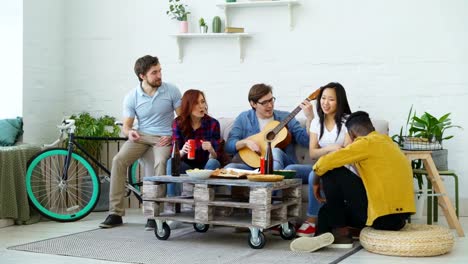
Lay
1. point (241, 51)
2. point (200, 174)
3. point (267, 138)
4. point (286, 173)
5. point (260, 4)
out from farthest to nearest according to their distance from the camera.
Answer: point (241, 51) → point (260, 4) → point (267, 138) → point (286, 173) → point (200, 174)

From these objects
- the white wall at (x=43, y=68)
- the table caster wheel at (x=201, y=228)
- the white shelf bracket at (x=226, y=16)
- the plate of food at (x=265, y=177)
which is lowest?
the table caster wheel at (x=201, y=228)

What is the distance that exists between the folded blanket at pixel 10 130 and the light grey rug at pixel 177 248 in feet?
4.30

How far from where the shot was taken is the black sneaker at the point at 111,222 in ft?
15.1

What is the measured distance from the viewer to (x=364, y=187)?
12.3 ft

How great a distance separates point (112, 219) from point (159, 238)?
659 millimetres

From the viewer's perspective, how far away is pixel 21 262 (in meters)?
3.42

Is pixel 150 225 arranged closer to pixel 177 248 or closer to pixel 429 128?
pixel 177 248

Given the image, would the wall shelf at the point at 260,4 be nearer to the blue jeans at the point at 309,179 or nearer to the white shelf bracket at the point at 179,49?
the white shelf bracket at the point at 179,49

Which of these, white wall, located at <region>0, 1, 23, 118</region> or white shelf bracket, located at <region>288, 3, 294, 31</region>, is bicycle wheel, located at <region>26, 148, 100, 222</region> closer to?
white wall, located at <region>0, 1, 23, 118</region>

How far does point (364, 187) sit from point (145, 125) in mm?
1798

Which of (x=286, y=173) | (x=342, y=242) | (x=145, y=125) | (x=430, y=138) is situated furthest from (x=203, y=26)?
(x=342, y=242)

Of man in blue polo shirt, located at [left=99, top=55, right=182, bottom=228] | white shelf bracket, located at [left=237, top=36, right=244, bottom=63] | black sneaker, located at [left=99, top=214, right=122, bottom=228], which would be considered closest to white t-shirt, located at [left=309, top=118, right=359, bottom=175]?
→ man in blue polo shirt, located at [left=99, top=55, right=182, bottom=228]

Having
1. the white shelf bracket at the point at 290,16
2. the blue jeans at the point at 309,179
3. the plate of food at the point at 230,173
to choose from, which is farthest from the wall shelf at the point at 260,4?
the plate of food at the point at 230,173

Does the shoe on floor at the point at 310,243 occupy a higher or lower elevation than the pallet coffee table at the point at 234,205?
lower
